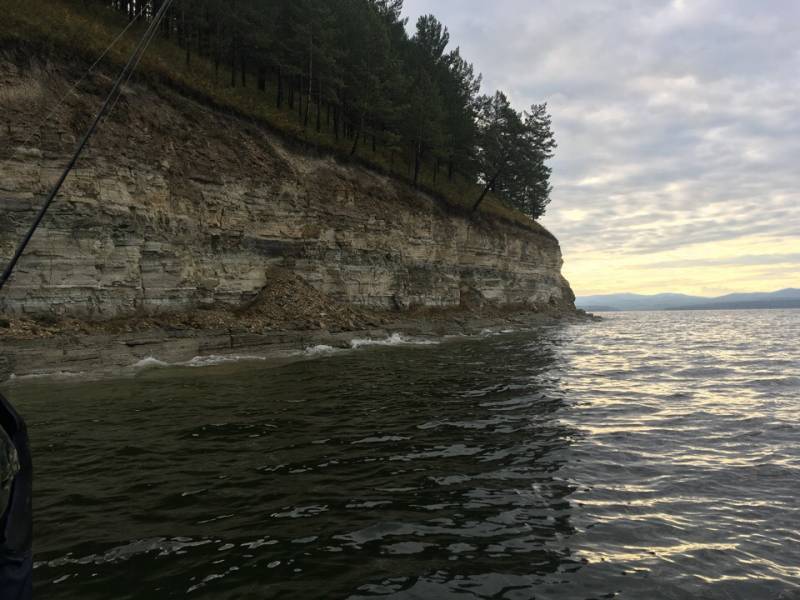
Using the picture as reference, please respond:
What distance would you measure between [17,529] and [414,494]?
16.7 feet

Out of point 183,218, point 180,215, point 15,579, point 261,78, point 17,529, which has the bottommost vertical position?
point 15,579

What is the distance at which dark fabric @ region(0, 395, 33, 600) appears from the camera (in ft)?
8.34

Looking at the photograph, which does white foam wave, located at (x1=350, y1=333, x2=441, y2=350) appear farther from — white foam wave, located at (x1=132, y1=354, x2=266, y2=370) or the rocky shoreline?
white foam wave, located at (x1=132, y1=354, x2=266, y2=370)

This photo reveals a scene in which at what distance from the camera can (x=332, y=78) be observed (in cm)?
3934

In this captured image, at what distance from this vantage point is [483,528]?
5.95m

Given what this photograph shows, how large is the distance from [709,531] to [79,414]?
43.4 feet

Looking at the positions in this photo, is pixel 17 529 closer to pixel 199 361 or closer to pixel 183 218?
pixel 199 361

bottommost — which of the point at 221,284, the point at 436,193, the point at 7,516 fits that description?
the point at 7,516

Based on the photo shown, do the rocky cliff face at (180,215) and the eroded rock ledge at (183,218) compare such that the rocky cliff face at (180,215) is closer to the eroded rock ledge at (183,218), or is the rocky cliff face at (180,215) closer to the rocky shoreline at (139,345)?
the eroded rock ledge at (183,218)

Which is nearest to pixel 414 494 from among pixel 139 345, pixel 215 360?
pixel 215 360

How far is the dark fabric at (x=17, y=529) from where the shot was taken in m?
2.54

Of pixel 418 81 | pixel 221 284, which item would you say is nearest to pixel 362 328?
pixel 221 284

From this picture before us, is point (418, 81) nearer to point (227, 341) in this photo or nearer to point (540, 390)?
point (227, 341)

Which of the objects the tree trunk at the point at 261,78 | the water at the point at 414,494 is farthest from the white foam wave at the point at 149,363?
the tree trunk at the point at 261,78
